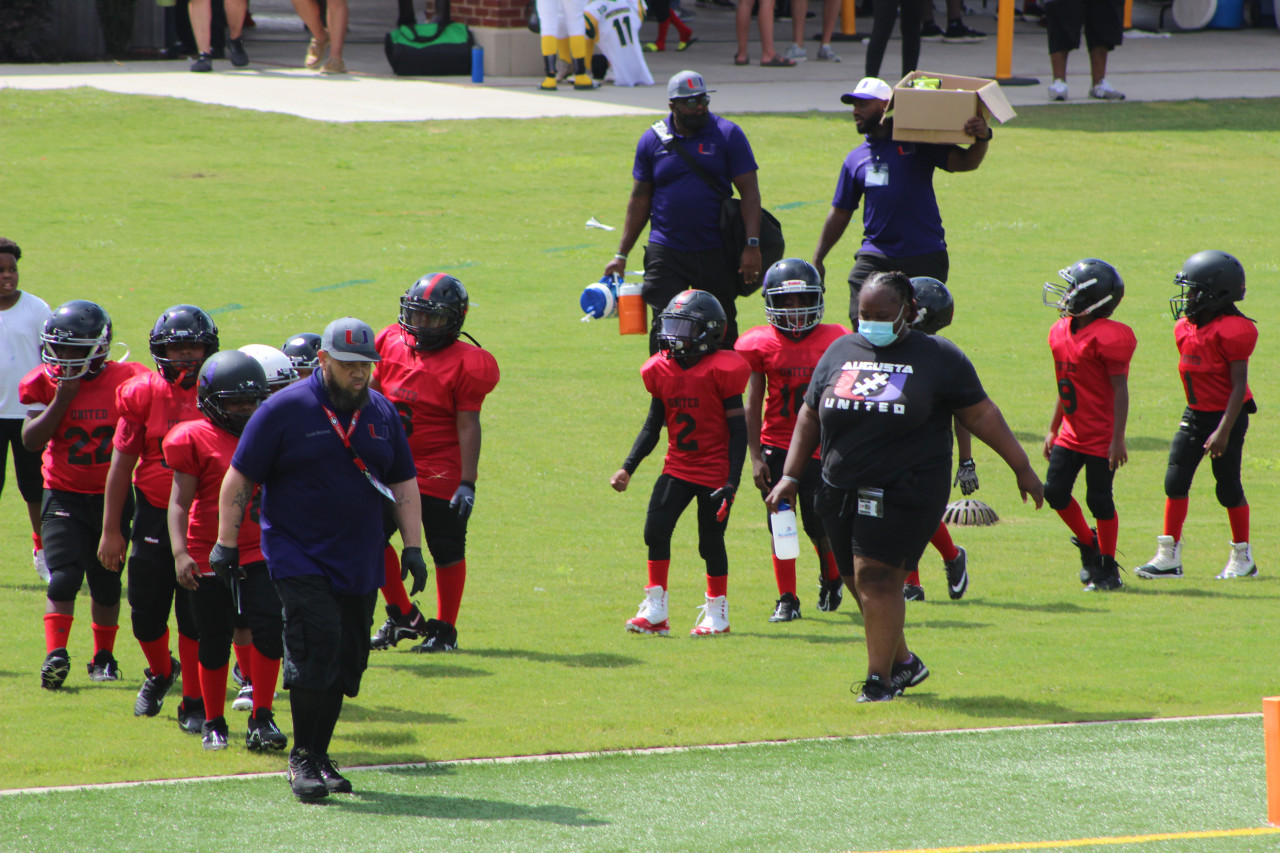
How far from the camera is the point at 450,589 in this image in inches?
332

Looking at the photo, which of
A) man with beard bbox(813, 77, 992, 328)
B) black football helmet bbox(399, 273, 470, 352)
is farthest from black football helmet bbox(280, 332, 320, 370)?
man with beard bbox(813, 77, 992, 328)

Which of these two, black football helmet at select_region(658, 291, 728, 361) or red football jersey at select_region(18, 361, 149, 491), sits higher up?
black football helmet at select_region(658, 291, 728, 361)

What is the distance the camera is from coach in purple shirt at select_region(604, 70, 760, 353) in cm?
1120

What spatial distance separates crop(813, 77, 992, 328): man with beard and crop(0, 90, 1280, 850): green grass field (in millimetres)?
1912

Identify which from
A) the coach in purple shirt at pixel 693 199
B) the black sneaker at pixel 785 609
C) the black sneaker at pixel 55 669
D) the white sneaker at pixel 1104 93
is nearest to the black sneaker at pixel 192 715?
the black sneaker at pixel 55 669

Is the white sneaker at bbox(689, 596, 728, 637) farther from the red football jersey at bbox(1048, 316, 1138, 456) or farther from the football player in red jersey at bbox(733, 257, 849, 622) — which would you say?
the red football jersey at bbox(1048, 316, 1138, 456)

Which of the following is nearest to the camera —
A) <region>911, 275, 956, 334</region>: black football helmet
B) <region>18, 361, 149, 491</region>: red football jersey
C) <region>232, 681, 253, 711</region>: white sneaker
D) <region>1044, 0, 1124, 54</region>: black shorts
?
<region>232, 681, 253, 711</region>: white sneaker

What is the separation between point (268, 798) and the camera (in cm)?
614

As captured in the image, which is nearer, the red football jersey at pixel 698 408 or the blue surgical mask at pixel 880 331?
the blue surgical mask at pixel 880 331

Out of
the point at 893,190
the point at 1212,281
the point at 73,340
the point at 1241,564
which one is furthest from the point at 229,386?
the point at 1241,564

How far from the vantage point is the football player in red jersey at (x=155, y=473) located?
7.10 m

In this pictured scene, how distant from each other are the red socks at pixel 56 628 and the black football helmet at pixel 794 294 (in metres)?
3.90

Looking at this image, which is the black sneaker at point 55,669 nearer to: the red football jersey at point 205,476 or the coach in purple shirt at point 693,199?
the red football jersey at point 205,476

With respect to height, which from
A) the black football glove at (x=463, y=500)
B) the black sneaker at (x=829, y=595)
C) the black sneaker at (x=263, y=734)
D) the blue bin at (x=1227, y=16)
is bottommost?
the black sneaker at (x=829, y=595)
